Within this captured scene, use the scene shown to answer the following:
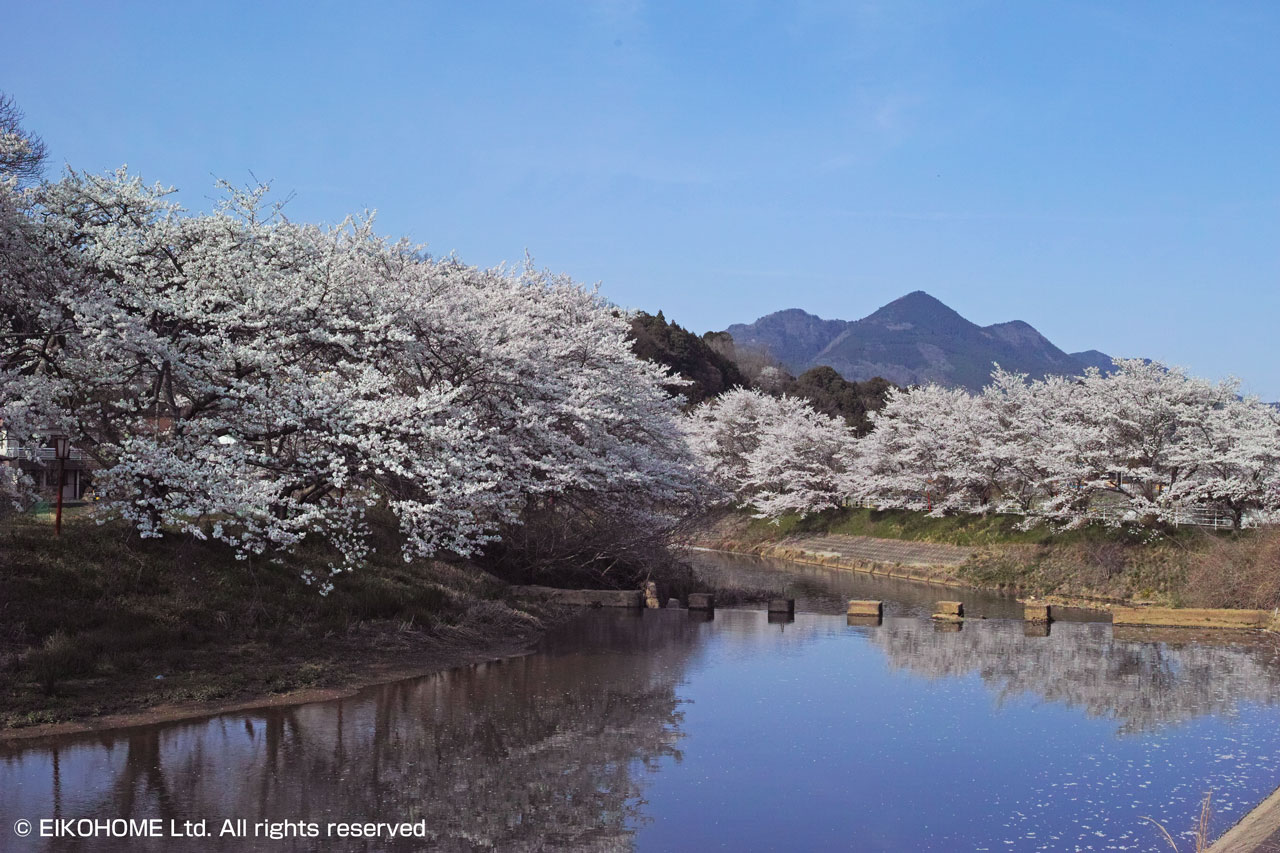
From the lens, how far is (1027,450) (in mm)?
47438

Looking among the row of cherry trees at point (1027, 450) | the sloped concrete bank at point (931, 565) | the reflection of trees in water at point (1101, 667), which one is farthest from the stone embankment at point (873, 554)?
the reflection of trees in water at point (1101, 667)

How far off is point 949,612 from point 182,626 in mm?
21809

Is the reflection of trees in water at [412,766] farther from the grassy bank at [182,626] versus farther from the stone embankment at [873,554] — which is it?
the stone embankment at [873,554]

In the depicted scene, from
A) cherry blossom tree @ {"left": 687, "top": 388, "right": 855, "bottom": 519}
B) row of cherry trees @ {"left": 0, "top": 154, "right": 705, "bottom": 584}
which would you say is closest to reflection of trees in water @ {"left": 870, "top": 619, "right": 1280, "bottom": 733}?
row of cherry trees @ {"left": 0, "top": 154, "right": 705, "bottom": 584}

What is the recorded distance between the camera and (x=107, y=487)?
19.6 m

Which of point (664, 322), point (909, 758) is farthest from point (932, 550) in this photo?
point (664, 322)

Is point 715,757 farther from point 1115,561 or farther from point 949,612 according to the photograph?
point 1115,561

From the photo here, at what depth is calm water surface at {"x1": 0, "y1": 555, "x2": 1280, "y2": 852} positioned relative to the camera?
37.8 ft

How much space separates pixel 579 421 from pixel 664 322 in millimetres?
67881

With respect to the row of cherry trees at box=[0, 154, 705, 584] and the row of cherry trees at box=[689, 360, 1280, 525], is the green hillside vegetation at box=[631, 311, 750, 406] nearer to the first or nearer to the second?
the row of cherry trees at box=[689, 360, 1280, 525]

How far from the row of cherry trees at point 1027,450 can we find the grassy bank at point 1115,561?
0.97m

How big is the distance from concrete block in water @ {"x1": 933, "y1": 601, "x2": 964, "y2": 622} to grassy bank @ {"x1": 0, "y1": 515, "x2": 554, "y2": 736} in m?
14.0

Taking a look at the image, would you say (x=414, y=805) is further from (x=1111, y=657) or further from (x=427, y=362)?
(x=1111, y=657)

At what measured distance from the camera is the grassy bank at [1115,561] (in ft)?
100
